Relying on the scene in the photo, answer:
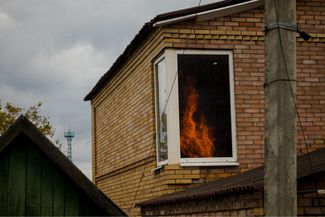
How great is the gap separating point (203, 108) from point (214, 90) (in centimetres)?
43

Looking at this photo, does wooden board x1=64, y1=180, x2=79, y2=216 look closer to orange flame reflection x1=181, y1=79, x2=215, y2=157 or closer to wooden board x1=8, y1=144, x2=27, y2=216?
wooden board x1=8, y1=144, x2=27, y2=216

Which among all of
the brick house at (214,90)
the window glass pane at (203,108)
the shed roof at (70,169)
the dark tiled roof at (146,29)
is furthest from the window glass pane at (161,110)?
the shed roof at (70,169)

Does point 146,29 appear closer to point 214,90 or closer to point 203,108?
point 214,90

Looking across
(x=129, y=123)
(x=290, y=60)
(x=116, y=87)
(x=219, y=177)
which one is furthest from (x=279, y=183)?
(x=116, y=87)

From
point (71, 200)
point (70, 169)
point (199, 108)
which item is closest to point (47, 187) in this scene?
point (71, 200)

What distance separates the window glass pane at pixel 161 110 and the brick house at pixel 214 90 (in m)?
0.02

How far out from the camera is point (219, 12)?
44.7ft

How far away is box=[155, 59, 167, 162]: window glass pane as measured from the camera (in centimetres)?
1390

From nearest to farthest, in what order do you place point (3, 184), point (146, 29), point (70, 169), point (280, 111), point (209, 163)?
point (280, 111), point (70, 169), point (3, 184), point (209, 163), point (146, 29)

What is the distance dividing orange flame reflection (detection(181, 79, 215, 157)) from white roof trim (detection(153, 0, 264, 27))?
1.22 metres

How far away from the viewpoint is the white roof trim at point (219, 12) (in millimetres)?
13359

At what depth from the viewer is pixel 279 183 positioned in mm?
5809

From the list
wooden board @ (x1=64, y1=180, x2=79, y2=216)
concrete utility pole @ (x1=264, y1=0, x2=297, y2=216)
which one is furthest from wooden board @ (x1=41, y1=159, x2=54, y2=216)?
concrete utility pole @ (x1=264, y1=0, x2=297, y2=216)

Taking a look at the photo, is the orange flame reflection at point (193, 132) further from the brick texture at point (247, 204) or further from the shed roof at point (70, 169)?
the shed roof at point (70, 169)
